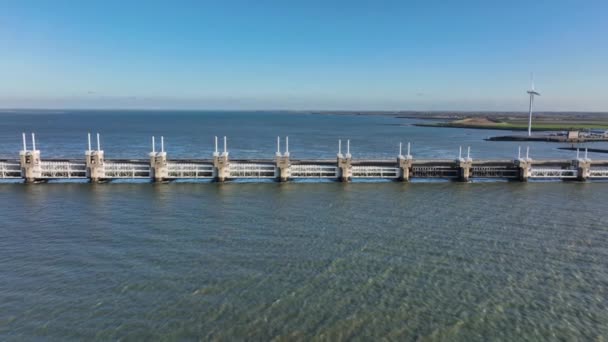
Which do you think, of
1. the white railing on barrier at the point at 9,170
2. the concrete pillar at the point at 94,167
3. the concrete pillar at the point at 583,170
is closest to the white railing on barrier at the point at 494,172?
the concrete pillar at the point at 583,170

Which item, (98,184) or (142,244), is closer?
(142,244)

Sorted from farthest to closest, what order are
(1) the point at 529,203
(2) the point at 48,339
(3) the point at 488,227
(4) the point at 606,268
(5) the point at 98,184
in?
(5) the point at 98,184
(1) the point at 529,203
(3) the point at 488,227
(4) the point at 606,268
(2) the point at 48,339

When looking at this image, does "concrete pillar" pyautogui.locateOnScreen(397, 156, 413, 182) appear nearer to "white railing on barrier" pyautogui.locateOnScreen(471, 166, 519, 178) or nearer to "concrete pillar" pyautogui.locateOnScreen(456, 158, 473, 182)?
"concrete pillar" pyautogui.locateOnScreen(456, 158, 473, 182)

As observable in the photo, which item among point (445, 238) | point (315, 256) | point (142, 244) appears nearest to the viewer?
point (315, 256)

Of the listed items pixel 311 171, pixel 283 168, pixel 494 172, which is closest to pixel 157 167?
pixel 283 168

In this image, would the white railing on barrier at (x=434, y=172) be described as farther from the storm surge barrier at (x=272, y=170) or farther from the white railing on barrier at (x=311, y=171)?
the white railing on barrier at (x=311, y=171)

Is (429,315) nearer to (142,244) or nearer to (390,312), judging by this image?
(390,312)

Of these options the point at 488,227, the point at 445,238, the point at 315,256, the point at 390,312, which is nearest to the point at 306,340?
the point at 390,312
